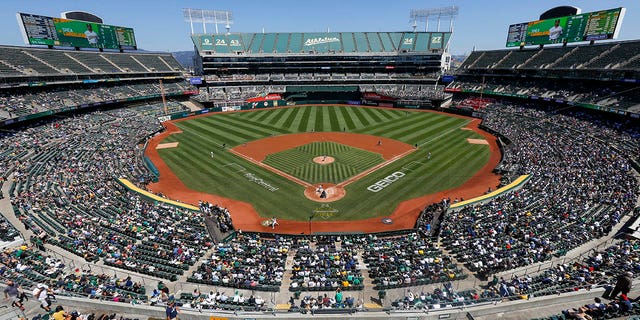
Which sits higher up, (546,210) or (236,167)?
(546,210)

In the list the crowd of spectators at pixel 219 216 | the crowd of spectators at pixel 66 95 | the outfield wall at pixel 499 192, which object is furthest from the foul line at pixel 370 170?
the crowd of spectators at pixel 66 95

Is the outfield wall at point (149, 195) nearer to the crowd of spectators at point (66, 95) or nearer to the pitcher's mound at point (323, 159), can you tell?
the pitcher's mound at point (323, 159)

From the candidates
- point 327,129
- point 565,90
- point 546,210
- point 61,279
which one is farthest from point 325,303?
point 565,90

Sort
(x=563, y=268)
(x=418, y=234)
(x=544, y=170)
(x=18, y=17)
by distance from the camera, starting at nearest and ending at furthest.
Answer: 1. (x=563, y=268)
2. (x=418, y=234)
3. (x=544, y=170)
4. (x=18, y=17)

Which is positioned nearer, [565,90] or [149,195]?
[149,195]

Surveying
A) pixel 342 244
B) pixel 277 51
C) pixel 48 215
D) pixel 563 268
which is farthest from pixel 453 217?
pixel 277 51

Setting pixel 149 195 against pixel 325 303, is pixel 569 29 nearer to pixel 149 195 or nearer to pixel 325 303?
pixel 325 303

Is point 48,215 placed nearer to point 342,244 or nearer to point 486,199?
point 342,244
